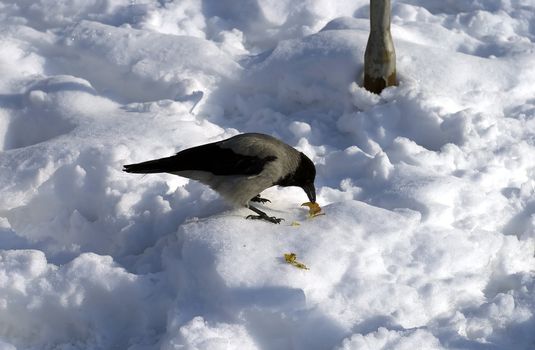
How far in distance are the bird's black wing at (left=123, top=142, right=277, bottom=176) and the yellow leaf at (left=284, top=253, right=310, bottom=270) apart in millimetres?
746

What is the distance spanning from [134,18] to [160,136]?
222 centimetres

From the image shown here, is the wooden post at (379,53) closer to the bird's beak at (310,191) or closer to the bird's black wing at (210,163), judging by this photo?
the bird's beak at (310,191)

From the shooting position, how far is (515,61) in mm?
6242

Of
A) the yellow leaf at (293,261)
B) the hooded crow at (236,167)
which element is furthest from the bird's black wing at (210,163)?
the yellow leaf at (293,261)

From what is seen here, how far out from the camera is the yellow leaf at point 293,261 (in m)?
3.94

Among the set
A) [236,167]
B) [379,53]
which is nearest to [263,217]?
[236,167]

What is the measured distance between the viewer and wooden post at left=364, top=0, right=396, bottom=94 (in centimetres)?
573

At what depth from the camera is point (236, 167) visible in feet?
15.1

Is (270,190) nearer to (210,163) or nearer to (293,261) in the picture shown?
(210,163)

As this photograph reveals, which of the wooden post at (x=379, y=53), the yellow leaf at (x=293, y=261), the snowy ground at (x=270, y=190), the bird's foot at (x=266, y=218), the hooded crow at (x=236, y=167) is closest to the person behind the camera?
the snowy ground at (x=270, y=190)

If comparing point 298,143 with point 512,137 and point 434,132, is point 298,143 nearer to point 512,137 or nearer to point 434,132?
point 434,132

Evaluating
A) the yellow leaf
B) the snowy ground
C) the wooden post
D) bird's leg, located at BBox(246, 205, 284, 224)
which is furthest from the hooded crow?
the wooden post

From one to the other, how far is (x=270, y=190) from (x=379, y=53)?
1460 millimetres

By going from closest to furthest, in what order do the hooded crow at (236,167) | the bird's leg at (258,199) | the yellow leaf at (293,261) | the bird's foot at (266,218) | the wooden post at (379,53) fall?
1. the yellow leaf at (293,261)
2. the bird's foot at (266,218)
3. the hooded crow at (236,167)
4. the bird's leg at (258,199)
5. the wooden post at (379,53)
